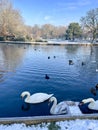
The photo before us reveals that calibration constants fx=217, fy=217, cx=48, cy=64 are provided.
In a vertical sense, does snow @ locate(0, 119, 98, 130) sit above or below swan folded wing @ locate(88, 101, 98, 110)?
above

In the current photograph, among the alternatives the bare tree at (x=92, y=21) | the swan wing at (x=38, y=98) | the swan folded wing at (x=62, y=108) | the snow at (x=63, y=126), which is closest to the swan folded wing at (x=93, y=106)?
the swan folded wing at (x=62, y=108)

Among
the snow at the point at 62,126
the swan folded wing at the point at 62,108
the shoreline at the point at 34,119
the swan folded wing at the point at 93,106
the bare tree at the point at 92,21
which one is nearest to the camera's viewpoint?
the snow at the point at 62,126

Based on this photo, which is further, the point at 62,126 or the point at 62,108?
the point at 62,108

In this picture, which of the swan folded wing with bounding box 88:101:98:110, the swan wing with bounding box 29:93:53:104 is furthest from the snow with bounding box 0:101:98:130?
the swan wing with bounding box 29:93:53:104

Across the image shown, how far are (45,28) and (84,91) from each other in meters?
103

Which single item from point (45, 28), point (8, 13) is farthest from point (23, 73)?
point (45, 28)

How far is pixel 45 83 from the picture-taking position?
13.6m

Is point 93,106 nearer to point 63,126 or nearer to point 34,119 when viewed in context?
point 63,126

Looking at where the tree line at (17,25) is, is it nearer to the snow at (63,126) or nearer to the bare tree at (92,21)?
the bare tree at (92,21)

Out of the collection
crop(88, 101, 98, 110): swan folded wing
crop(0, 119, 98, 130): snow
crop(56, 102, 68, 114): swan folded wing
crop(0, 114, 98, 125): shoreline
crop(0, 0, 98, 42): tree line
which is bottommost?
crop(88, 101, 98, 110): swan folded wing

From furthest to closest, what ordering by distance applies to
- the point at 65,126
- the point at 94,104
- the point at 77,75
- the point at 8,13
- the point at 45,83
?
the point at 8,13 < the point at 77,75 < the point at 45,83 < the point at 94,104 < the point at 65,126

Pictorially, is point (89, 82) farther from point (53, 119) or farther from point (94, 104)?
point (53, 119)

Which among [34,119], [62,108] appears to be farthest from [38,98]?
[34,119]

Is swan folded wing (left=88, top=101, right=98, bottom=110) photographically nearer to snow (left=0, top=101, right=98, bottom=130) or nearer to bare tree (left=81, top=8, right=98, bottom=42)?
snow (left=0, top=101, right=98, bottom=130)
